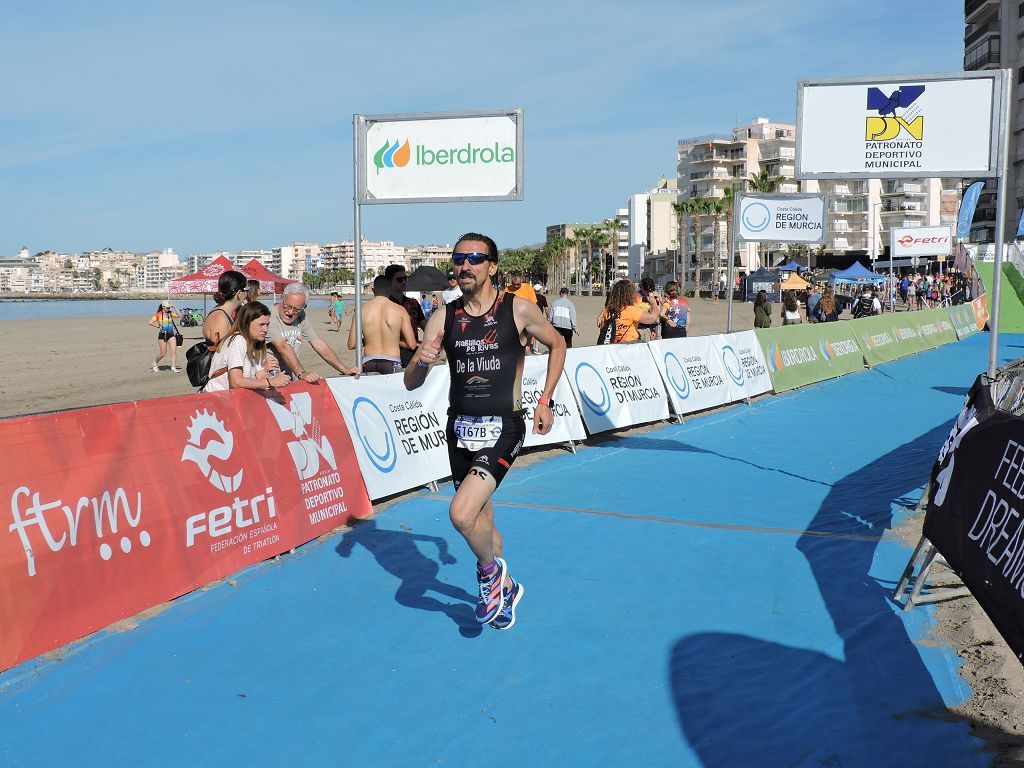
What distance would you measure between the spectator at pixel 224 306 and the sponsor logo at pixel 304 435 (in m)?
1.01

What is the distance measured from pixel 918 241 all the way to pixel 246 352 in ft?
113

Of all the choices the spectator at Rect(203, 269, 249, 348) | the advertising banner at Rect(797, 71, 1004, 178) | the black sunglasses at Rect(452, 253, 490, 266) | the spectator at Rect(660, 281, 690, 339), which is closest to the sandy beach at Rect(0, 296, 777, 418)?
the spectator at Rect(203, 269, 249, 348)

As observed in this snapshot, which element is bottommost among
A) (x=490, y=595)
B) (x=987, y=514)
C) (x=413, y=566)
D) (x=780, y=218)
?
(x=413, y=566)

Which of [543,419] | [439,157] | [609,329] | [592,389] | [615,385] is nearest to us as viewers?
[543,419]

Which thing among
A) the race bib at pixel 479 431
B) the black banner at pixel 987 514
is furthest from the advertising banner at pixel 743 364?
the race bib at pixel 479 431

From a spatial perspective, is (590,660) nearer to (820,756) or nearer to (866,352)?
(820,756)

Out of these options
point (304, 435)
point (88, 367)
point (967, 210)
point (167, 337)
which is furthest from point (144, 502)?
point (967, 210)

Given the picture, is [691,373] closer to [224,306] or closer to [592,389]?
[592,389]

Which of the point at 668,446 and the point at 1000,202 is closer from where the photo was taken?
the point at 1000,202

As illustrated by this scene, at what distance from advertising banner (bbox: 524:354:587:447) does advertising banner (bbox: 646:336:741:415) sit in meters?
2.33

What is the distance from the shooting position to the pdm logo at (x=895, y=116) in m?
7.05

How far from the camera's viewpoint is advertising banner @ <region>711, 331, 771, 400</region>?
1439cm

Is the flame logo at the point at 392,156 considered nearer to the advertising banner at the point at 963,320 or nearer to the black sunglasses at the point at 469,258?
the black sunglasses at the point at 469,258

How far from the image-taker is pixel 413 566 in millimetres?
5988
